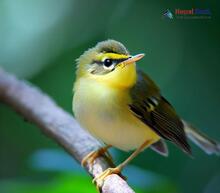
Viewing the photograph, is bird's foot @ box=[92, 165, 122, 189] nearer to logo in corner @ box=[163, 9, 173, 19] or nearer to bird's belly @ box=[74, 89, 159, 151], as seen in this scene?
bird's belly @ box=[74, 89, 159, 151]

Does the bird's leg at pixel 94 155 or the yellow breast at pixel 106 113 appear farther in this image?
the bird's leg at pixel 94 155

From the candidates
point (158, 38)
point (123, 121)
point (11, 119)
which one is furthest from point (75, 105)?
point (11, 119)

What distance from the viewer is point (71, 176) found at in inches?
44.6

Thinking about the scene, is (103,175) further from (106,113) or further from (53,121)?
(53,121)

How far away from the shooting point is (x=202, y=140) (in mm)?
1116

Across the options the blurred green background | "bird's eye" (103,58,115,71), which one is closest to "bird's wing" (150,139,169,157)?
the blurred green background

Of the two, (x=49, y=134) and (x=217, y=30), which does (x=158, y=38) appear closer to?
(x=217, y=30)

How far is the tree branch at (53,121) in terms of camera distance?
42.8 inches

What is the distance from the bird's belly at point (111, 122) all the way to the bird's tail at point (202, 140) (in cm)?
14

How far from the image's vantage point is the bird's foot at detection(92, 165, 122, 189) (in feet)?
3.23

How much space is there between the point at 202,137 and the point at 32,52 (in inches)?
19.4

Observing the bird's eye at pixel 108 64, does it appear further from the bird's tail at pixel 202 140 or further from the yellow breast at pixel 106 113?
the bird's tail at pixel 202 140

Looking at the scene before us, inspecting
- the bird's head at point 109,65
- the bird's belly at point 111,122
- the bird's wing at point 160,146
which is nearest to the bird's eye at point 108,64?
the bird's head at point 109,65

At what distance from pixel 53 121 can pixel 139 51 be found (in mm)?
391
